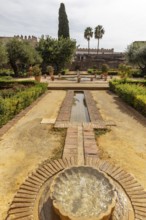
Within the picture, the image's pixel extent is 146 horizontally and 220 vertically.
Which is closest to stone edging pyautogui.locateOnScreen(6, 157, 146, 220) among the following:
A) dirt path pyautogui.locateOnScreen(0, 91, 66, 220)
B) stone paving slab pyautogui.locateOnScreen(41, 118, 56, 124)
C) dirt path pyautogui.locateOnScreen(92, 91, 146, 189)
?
dirt path pyautogui.locateOnScreen(0, 91, 66, 220)

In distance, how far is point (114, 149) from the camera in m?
5.72

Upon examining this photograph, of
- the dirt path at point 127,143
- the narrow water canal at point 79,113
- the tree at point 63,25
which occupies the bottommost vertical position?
the narrow water canal at point 79,113

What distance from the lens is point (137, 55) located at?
34750mm

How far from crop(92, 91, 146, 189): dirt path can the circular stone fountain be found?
1044 mm

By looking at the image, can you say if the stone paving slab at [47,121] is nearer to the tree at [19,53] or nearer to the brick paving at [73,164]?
the brick paving at [73,164]

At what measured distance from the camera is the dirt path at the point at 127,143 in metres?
4.86

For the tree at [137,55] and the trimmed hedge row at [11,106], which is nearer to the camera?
the trimmed hedge row at [11,106]

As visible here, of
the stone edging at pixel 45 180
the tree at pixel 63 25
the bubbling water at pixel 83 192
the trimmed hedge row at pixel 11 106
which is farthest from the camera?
the tree at pixel 63 25

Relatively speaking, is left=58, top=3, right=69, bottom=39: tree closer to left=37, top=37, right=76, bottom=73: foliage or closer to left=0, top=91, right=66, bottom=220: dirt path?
left=37, top=37, right=76, bottom=73: foliage

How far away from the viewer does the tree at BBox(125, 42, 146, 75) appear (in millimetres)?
34281

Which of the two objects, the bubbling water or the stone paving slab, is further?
the stone paving slab

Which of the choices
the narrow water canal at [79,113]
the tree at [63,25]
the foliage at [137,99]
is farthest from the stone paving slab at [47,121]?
the tree at [63,25]

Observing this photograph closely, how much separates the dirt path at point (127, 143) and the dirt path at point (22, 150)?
1407mm

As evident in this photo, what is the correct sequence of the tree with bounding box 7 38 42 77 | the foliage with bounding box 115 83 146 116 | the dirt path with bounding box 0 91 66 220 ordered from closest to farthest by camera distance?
the dirt path with bounding box 0 91 66 220
the foliage with bounding box 115 83 146 116
the tree with bounding box 7 38 42 77
